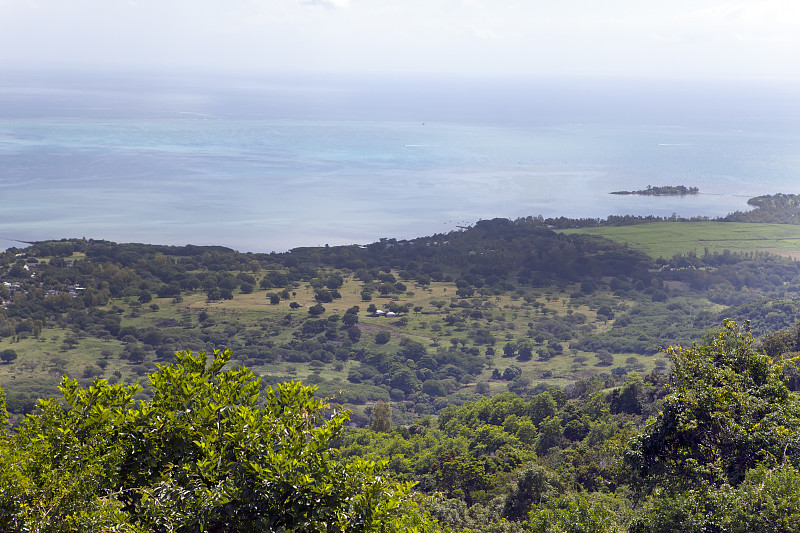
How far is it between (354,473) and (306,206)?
79.5 m

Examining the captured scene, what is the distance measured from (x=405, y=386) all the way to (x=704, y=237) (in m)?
45.3

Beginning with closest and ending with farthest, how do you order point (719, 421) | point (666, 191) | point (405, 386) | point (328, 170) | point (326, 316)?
point (719, 421) < point (405, 386) < point (326, 316) < point (666, 191) < point (328, 170)

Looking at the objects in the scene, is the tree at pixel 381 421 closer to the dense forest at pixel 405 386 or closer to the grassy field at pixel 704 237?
the dense forest at pixel 405 386

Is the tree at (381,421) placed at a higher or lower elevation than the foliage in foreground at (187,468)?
lower

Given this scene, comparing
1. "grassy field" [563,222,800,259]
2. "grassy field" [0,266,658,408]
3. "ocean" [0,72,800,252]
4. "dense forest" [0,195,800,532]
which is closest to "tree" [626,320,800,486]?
"dense forest" [0,195,800,532]

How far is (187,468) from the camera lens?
18.6ft

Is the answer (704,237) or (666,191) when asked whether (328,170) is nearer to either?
(666,191)

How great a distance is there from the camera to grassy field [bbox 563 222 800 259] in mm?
68938

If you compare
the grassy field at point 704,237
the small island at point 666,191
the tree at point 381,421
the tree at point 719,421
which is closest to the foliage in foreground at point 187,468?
the tree at point 719,421

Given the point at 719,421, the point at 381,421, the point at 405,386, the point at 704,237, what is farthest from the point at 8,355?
the point at 704,237

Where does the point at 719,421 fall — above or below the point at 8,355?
above

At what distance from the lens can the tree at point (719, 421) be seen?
340 inches

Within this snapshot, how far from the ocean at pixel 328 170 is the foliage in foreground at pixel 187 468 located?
65.2 m

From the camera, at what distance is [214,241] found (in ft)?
233
